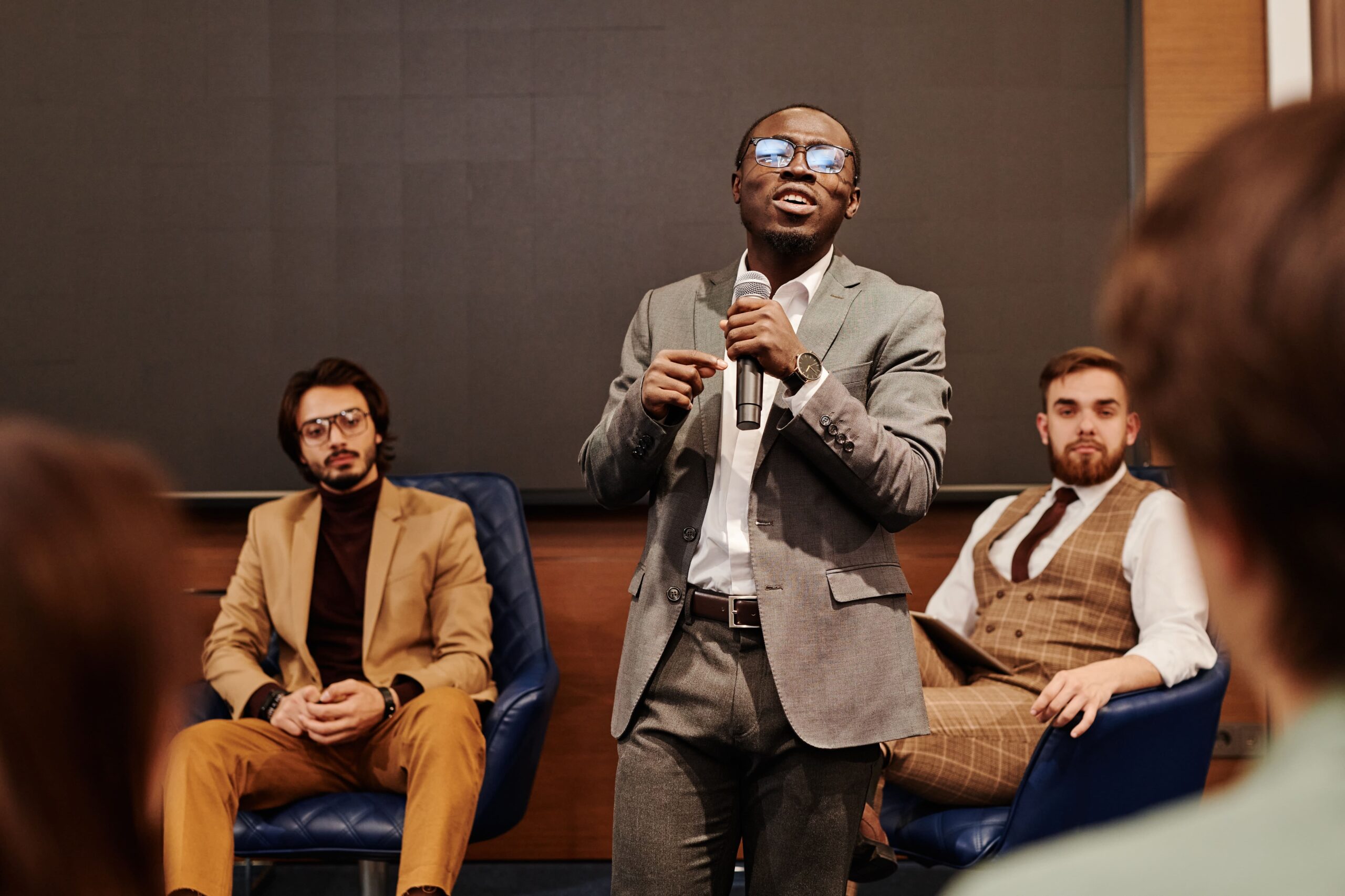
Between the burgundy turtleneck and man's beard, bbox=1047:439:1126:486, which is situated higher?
man's beard, bbox=1047:439:1126:486

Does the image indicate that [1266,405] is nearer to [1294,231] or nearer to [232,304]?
[1294,231]

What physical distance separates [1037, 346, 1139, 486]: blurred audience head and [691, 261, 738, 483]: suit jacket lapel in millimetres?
1197

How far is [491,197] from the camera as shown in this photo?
10.4 feet

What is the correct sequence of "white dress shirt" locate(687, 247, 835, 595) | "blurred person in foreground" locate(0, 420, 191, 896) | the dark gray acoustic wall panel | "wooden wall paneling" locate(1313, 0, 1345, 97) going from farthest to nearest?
the dark gray acoustic wall panel → "wooden wall paneling" locate(1313, 0, 1345, 97) → "white dress shirt" locate(687, 247, 835, 595) → "blurred person in foreground" locate(0, 420, 191, 896)

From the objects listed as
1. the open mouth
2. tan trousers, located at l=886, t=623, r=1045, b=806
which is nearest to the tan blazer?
tan trousers, located at l=886, t=623, r=1045, b=806

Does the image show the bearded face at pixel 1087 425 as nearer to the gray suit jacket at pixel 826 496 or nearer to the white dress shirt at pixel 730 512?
the gray suit jacket at pixel 826 496

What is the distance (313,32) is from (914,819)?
2.59 meters

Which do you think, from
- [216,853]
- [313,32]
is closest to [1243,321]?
[216,853]

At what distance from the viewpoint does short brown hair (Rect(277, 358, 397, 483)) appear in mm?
2910

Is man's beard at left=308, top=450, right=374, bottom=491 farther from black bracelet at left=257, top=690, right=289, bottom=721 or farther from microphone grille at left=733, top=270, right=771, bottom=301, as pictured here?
microphone grille at left=733, top=270, right=771, bottom=301

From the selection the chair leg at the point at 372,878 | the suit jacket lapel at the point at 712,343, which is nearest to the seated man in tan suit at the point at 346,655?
the chair leg at the point at 372,878

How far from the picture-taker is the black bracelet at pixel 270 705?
255cm

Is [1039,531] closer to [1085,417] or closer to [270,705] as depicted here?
[1085,417]

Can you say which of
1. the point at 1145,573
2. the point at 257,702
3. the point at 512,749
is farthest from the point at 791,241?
the point at 257,702
